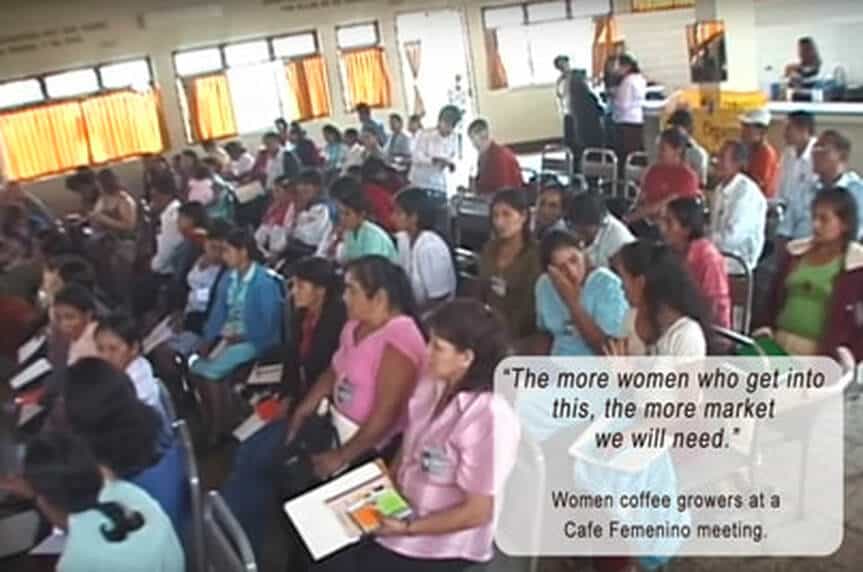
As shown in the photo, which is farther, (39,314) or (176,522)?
(39,314)

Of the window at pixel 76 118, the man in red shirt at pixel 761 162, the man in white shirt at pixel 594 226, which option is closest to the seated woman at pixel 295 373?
the man in white shirt at pixel 594 226

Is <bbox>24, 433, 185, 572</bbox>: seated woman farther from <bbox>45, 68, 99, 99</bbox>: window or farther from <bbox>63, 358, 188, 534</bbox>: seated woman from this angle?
<bbox>45, 68, 99, 99</bbox>: window

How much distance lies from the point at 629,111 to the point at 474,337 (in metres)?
4.29

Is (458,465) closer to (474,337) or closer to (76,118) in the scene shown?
(474,337)

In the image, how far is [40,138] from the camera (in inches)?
205

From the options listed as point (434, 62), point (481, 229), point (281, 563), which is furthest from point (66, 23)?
point (281, 563)

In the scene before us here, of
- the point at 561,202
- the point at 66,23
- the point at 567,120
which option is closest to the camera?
the point at 561,202

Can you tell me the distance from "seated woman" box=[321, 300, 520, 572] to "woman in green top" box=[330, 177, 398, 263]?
4.98 ft

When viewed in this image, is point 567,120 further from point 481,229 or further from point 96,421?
point 96,421

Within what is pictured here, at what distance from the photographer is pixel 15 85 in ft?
16.4

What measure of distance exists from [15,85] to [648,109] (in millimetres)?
3967

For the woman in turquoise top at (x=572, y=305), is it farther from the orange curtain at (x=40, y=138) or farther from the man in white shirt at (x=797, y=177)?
the orange curtain at (x=40, y=138)

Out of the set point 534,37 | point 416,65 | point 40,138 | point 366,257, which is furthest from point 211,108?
point 366,257

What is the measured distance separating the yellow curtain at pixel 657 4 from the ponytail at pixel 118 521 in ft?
13.3
